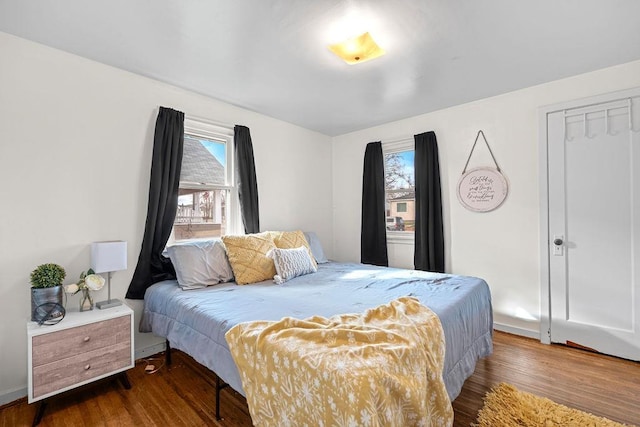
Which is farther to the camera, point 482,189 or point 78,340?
point 482,189

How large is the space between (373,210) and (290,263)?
1.65 metres

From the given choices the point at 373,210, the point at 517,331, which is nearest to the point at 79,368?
the point at 373,210

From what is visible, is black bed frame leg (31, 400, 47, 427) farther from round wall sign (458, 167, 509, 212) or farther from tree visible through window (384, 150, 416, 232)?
round wall sign (458, 167, 509, 212)

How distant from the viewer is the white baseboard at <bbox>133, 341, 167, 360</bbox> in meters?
2.50

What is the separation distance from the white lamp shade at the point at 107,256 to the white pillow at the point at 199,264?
0.37 meters

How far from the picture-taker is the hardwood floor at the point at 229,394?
179cm

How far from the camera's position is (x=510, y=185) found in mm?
3010

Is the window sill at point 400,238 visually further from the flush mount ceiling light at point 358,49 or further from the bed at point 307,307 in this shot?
the flush mount ceiling light at point 358,49

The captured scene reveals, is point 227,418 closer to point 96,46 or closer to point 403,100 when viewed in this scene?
point 96,46

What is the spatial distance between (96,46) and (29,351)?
2033 millimetres

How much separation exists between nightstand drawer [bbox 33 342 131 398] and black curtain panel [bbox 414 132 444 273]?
2.96m

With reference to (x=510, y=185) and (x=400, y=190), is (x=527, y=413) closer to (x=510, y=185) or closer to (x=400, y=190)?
(x=510, y=185)

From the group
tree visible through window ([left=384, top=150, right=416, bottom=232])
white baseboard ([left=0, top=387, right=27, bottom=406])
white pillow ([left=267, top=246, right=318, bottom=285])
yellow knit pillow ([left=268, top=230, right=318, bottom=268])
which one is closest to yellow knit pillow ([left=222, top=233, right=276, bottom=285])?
white pillow ([left=267, top=246, right=318, bottom=285])

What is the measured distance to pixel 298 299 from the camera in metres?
2.04
